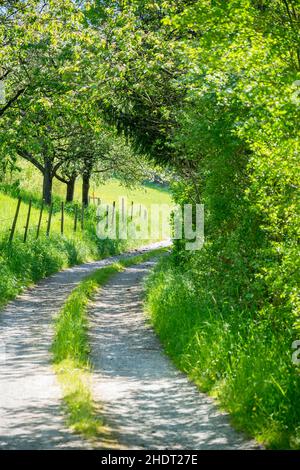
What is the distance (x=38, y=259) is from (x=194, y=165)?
26.6 feet

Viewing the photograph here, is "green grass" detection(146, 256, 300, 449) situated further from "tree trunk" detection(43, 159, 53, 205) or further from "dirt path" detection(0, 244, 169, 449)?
"tree trunk" detection(43, 159, 53, 205)

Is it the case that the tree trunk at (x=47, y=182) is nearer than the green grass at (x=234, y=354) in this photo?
No

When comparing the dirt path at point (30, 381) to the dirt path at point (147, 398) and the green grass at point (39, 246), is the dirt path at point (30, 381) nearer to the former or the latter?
the dirt path at point (147, 398)

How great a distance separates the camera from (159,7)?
67.1ft

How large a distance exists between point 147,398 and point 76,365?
2.03 metres

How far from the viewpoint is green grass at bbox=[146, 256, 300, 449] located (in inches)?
329

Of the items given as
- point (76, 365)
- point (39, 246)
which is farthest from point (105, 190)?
point (76, 365)

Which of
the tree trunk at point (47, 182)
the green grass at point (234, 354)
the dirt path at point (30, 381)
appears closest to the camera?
the dirt path at point (30, 381)

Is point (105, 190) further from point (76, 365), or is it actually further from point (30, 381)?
point (30, 381)

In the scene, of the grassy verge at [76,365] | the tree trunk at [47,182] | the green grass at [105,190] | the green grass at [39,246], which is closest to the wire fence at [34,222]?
the green grass at [39,246]

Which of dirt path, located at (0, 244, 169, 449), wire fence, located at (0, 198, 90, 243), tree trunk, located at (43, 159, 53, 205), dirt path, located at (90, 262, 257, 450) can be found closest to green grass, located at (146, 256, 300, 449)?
dirt path, located at (90, 262, 257, 450)

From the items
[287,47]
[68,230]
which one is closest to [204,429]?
[287,47]

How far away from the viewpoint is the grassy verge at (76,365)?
848 centimetres

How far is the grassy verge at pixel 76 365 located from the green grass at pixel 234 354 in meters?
1.69
